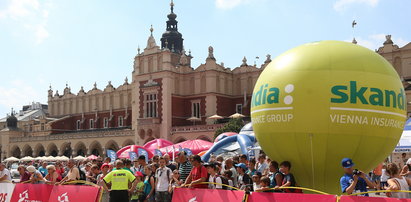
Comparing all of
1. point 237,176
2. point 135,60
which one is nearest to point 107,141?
point 135,60

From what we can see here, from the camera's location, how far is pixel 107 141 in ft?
176

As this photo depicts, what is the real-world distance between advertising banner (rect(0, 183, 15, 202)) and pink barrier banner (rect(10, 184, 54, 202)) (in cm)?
16

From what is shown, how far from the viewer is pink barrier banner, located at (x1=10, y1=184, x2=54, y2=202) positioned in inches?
459

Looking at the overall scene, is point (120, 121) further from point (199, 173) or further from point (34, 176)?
point (199, 173)

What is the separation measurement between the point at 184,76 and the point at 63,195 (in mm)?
38436

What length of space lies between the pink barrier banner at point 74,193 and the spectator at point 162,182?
59.4 inches

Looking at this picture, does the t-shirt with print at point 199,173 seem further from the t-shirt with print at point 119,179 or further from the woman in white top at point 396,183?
the woman in white top at point 396,183

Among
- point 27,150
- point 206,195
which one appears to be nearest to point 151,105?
point 27,150

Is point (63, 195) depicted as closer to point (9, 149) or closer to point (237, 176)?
point (237, 176)

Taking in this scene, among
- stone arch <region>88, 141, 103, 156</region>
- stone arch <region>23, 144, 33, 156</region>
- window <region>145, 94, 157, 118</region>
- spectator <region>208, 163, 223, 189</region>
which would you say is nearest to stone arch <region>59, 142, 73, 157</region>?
stone arch <region>88, 141, 103, 156</region>

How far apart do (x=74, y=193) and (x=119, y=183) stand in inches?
43.8

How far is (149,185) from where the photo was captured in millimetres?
11773

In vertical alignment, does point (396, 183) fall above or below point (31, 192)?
above

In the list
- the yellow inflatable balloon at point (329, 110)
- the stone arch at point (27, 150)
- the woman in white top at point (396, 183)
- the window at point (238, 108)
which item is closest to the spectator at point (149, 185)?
the yellow inflatable balloon at point (329, 110)
